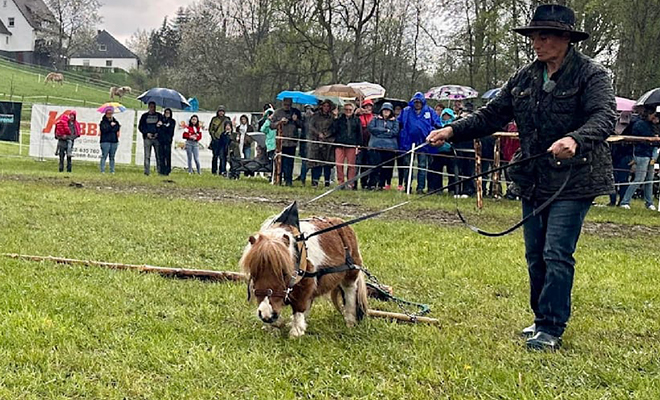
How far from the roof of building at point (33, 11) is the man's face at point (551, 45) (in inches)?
3296

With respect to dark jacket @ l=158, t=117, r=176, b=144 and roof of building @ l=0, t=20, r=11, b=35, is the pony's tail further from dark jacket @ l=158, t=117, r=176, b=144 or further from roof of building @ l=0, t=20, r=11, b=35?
roof of building @ l=0, t=20, r=11, b=35

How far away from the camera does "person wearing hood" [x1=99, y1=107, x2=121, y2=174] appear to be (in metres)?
19.4

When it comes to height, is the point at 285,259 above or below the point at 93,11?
below

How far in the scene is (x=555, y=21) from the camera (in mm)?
4738

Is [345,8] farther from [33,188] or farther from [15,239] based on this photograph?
[15,239]

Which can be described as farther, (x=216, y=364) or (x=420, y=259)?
(x=420, y=259)

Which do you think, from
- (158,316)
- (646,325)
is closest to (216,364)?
(158,316)

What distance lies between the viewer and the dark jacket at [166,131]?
19.3 m

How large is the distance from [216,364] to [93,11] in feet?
240

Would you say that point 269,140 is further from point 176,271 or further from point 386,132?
point 176,271

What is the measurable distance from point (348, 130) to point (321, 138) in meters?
0.69

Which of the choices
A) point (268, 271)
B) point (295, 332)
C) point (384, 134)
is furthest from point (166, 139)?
point (268, 271)

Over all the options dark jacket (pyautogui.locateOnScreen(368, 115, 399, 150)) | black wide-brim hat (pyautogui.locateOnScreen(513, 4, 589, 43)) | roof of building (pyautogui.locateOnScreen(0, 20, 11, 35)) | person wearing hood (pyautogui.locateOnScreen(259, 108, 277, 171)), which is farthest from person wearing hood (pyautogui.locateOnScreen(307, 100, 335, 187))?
roof of building (pyautogui.locateOnScreen(0, 20, 11, 35))

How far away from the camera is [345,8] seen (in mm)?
34656
